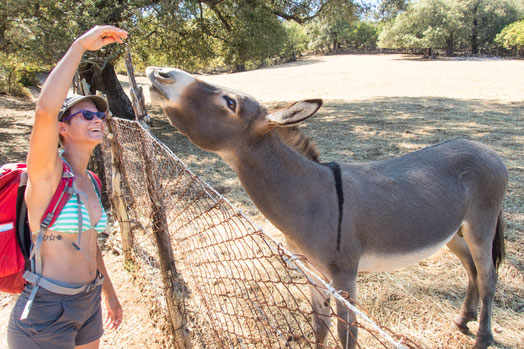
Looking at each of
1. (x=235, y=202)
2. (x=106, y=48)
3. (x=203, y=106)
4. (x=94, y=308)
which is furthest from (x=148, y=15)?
(x=94, y=308)

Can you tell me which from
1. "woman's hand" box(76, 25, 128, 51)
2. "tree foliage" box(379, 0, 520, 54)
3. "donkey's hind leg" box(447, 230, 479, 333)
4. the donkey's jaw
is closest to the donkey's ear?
the donkey's jaw

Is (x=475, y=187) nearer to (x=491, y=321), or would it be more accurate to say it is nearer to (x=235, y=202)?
(x=491, y=321)

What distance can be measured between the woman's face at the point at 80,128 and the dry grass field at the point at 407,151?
84.1 inches

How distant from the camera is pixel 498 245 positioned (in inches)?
121

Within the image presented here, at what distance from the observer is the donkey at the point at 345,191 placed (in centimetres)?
226

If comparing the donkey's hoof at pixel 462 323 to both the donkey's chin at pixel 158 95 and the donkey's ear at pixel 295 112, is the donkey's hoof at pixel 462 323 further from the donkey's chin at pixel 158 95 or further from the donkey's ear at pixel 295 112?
the donkey's chin at pixel 158 95

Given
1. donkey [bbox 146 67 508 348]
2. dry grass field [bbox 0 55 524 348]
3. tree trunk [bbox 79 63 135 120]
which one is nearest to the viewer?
donkey [bbox 146 67 508 348]

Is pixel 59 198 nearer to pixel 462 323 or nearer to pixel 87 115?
pixel 87 115

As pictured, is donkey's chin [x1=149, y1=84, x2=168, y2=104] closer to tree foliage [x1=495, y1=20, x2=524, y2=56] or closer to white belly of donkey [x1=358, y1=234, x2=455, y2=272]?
white belly of donkey [x1=358, y1=234, x2=455, y2=272]

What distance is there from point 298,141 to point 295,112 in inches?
20.7

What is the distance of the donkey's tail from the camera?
3.07 metres

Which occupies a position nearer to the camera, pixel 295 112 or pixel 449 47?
pixel 295 112

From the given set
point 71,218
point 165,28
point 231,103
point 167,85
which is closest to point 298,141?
point 231,103

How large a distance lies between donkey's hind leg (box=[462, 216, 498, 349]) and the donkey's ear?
1936mm
